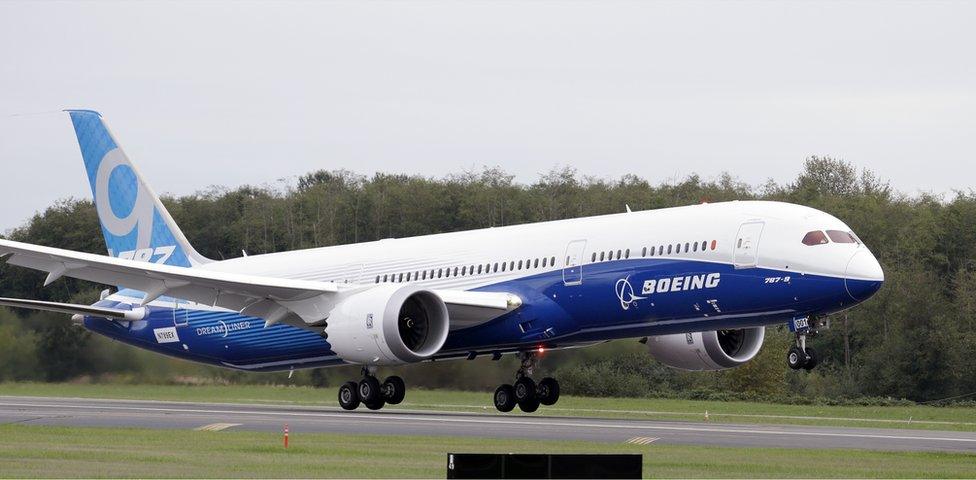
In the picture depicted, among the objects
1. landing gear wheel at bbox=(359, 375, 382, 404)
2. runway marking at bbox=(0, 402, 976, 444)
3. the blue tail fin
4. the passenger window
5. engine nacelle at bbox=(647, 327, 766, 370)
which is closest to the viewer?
the passenger window

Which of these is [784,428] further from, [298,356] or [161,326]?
[161,326]

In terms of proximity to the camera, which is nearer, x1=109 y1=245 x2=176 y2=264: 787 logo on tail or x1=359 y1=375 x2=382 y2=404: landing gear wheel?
x1=359 y1=375 x2=382 y2=404: landing gear wheel

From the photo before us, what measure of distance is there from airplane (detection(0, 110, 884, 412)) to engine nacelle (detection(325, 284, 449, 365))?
0.14ft

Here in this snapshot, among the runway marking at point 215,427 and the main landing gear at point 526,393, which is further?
the main landing gear at point 526,393

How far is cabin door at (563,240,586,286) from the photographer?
36.0m

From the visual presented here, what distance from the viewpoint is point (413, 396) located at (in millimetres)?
45562

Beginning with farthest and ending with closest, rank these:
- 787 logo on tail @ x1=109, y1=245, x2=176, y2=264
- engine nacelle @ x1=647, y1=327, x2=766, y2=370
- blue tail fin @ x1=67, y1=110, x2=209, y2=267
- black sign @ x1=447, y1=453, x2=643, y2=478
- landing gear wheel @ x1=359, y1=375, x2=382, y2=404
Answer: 1. blue tail fin @ x1=67, y1=110, x2=209, y2=267
2. 787 logo on tail @ x1=109, y1=245, x2=176, y2=264
3. engine nacelle @ x1=647, y1=327, x2=766, y2=370
4. landing gear wheel @ x1=359, y1=375, x2=382, y2=404
5. black sign @ x1=447, y1=453, x2=643, y2=478

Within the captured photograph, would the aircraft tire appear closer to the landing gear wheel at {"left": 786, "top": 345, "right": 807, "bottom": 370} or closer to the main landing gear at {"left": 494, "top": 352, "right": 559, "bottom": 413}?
the main landing gear at {"left": 494, "top": 352, "right": 559, "bottom": 413}

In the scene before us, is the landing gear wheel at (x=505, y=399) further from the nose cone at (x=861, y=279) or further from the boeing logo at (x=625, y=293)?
the nose cone at (x=861, y=279)

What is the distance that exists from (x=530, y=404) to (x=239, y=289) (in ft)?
26.7

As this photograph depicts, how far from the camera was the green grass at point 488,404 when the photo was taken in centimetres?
4431

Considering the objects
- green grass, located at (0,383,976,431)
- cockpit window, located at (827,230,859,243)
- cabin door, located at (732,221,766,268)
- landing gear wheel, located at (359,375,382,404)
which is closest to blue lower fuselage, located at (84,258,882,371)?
cabin door, located at (732,221,766,268)

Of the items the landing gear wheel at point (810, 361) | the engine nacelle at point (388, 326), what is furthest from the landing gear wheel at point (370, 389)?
the landing gear wheel at point (810, 361)

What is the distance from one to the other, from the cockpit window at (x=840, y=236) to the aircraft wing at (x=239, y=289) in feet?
25.8
